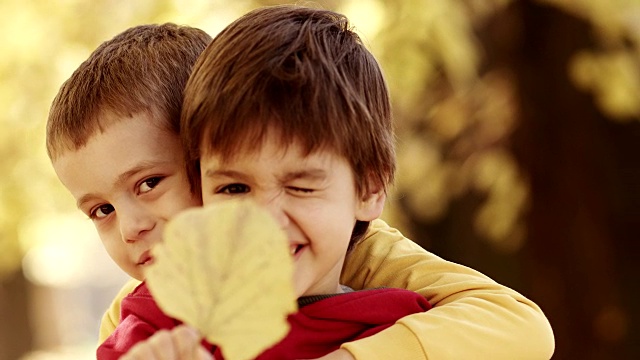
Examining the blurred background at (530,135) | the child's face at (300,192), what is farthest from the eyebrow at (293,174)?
the blurred background at (530,135)

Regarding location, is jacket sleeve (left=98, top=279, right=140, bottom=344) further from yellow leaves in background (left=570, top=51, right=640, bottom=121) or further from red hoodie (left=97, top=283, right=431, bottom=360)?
yellow leaves in background (left=570, top=51, right=640, bottom=121)

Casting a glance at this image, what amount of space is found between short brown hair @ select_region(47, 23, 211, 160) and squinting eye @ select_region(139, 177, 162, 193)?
0.23 ft

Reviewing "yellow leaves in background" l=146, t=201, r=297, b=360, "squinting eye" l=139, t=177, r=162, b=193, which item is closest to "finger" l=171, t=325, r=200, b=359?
"yellow leaves in background" l=146, t=201, r=297, b=360

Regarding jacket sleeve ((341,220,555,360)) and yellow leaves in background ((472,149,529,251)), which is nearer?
jacket sleeve ((341,220,555,360))

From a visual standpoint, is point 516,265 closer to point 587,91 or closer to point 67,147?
point 587,91

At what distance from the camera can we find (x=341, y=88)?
3.88 feet

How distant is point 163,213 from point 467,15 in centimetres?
288

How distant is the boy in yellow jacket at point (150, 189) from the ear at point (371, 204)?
144 millimetres

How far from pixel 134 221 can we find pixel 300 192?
0.87ft

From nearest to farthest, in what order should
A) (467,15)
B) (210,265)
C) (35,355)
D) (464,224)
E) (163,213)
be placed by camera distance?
1. (210,265)
2. (163,213)
3. (467,15)
4. (464,224)
5. (35,355)

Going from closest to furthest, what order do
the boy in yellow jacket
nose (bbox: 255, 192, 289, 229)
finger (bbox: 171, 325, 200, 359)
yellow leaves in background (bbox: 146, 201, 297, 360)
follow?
yellow leaves in background (bbox: 146, 201, 297, 360) → finger (bbox: 171, 325, 200, 359) → nose (bbox: 255, 192, 289, 229) → the boy in yellow jacket

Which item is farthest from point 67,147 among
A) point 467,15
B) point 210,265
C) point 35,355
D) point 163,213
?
point 35,355

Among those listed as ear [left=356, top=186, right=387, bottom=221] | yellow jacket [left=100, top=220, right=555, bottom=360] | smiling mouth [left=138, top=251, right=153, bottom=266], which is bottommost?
yellow jacket [left=100, top=220, right=555, bottom=360]

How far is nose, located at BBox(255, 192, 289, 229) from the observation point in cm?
107
